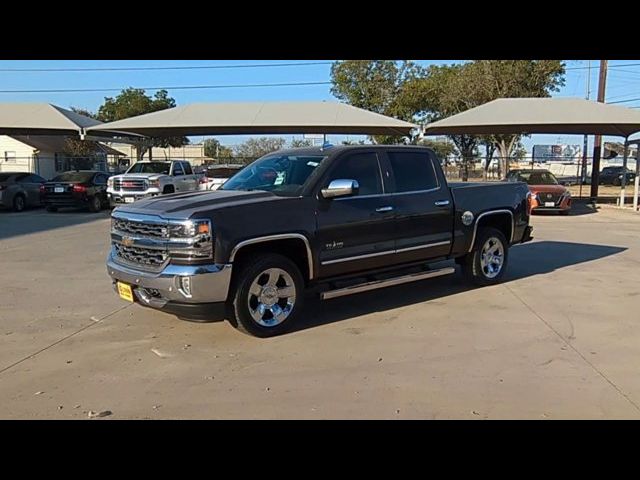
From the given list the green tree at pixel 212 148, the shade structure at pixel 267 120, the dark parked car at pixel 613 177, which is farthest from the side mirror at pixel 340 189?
the green tree at pixel 212 148

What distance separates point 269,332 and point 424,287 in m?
3.11

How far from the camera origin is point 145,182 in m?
18.8

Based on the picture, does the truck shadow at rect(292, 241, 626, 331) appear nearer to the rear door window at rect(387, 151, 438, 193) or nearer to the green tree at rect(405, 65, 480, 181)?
the rear door window at rect(387, 151, 438, 193)

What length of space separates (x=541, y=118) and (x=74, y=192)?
17.5 metres

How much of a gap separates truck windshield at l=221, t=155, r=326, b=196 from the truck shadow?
5.10 ft

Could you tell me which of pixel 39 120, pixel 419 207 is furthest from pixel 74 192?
pixel 419 207

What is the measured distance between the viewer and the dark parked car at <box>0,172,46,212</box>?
2037 cm

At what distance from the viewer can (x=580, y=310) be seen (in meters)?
6.73

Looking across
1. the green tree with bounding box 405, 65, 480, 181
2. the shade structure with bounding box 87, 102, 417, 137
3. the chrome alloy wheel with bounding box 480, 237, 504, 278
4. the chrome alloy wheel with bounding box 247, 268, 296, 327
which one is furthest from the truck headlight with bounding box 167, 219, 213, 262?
the green tree with bounding box 405, 65, 480, 181

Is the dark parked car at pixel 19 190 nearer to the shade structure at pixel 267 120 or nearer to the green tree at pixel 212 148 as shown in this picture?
the shade structure at pixel 267 120

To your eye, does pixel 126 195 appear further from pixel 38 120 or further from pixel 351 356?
pixel 351 356
